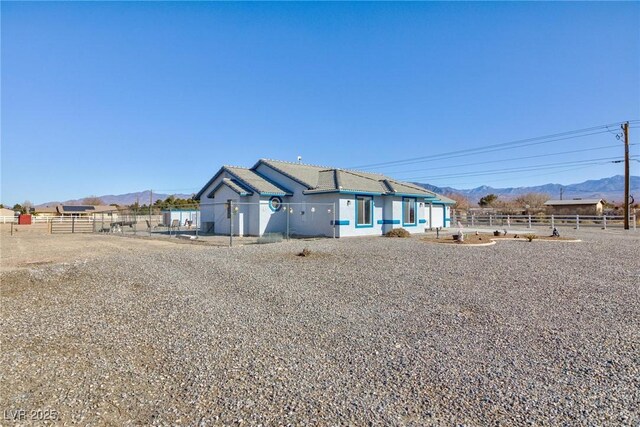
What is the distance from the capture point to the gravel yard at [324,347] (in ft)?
10.7

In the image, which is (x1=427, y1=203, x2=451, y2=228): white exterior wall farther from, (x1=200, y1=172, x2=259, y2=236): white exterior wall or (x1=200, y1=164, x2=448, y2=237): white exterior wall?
(x1=200, y1=172, x2=259, y2=236): white exterior wall

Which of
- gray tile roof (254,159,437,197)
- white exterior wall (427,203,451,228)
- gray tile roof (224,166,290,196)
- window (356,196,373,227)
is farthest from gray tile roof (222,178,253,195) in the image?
white exterior wall (427,203,451,228)

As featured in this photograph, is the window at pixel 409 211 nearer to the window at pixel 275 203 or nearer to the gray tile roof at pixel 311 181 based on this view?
the gray tile roof at pixel 311 181

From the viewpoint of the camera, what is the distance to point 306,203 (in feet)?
73.0

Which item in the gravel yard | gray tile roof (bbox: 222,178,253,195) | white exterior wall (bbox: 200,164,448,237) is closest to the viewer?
the gravel yard

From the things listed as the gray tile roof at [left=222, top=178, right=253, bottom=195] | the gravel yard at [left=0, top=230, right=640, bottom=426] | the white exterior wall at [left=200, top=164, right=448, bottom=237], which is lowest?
the gravel yard at [left=0, top=230, right=640, bottom=426]

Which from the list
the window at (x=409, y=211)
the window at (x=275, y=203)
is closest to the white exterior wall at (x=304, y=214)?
the window at (x=275, y=203)

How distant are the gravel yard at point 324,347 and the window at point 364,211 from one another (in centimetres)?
1255

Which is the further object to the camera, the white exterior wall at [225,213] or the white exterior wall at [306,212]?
the white exterior wall at [225,213]

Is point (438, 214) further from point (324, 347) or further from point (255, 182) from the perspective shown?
point (324, 347)

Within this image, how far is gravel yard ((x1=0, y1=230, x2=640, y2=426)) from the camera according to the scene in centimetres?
327

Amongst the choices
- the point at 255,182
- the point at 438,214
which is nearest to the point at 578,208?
the point at 438,214

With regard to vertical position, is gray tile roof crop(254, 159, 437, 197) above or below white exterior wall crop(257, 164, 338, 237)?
above

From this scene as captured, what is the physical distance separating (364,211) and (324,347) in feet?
58.9
